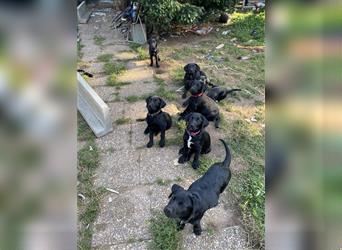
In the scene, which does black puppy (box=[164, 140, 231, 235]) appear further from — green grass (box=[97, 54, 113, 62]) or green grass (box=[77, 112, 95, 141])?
green grass (box=[97, 54, 113, 62])

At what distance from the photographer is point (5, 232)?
0.73 metres

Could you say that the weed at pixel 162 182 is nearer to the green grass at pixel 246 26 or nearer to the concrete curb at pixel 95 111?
the concrete curb at pixel 95 111

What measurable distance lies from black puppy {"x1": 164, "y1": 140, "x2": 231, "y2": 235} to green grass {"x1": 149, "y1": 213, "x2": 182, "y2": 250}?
0.09m

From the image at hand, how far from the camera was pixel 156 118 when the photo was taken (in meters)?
4.39

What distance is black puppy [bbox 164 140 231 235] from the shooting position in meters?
2.86

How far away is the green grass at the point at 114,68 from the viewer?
22.2ft

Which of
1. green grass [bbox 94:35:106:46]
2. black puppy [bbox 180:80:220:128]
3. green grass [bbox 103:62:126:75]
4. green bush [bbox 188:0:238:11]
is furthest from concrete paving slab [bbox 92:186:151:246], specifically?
green bush [bbox 188:0:238:11]

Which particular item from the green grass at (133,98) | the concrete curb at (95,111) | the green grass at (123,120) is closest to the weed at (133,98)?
the green grass at (133,98)

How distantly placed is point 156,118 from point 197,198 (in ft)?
5.26

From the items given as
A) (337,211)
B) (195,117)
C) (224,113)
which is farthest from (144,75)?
(337,211)

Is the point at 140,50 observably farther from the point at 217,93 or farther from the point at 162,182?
the point at 162,182

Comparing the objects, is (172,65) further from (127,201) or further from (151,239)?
(151,239)

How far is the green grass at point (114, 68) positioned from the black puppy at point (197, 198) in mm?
3824

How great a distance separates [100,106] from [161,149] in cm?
103
